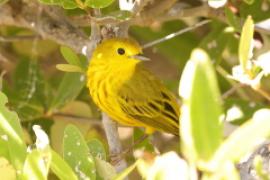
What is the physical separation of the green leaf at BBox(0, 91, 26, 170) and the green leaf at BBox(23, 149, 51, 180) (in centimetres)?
14

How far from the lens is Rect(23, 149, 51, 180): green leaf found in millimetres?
974

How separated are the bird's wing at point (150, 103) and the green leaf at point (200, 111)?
51.3 inches

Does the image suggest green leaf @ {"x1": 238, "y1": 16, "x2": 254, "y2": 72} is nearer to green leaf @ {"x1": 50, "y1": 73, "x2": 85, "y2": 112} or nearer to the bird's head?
the bird's head

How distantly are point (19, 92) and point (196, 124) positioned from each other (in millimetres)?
1713

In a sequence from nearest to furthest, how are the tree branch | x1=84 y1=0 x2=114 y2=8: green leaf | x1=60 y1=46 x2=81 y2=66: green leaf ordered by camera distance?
1. x1=84 y1=0 x2=114 y2=8: green leaf
2. x1=60 y1=46 x2=81 y2=66: green leaf
3. the tree branch

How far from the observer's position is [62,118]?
2252mm

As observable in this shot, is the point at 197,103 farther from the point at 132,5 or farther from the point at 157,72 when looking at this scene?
the point at 157,72

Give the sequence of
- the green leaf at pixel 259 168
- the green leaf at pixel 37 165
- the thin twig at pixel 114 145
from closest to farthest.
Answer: the green leaf at pixel 259 168, the green leaf at pixel 37 165, the thin twig at pixel 114 145

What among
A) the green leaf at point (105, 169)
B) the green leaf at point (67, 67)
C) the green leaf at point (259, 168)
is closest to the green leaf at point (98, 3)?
the green leaf at point (67, 67)

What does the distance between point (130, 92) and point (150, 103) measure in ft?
0.28

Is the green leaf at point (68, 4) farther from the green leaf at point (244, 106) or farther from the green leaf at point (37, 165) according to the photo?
the green leaf at point (244, 106)

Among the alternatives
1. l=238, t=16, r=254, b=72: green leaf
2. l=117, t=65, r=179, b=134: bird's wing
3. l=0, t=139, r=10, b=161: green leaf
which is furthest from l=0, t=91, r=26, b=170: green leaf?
l=117, t=65, r=179, b=134: bird's wing

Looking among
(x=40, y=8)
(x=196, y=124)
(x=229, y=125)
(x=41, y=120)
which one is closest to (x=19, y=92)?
(x=41, y=120)

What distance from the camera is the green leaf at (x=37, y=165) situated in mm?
974
